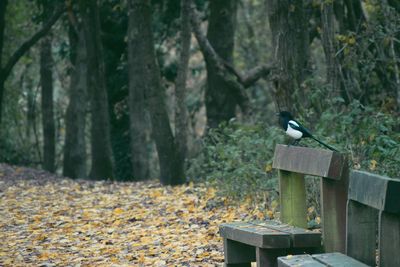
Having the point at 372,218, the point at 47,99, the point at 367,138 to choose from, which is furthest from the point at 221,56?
the point at 372,218

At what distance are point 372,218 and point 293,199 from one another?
1624 mm

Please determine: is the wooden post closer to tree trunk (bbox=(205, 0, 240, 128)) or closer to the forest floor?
the forest floor

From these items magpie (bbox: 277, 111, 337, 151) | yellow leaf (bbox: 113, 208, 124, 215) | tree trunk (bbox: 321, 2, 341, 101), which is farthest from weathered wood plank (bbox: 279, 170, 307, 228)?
tree trunk (bbox: 321, 2, 341, 101)

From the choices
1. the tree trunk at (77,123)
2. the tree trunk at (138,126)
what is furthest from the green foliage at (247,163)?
the tree trunk at (77,123)

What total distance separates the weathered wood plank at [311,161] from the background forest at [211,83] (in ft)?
6.28

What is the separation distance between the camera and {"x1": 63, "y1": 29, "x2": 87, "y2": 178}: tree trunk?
2308 centimetres

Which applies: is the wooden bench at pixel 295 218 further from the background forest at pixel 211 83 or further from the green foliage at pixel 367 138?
the background forest at pixel 211 83

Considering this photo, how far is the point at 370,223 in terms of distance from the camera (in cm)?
615

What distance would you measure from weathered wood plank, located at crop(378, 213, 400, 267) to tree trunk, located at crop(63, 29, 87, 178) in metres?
17.5

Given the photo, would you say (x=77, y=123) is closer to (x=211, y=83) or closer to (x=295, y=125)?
(x=211, y=83)

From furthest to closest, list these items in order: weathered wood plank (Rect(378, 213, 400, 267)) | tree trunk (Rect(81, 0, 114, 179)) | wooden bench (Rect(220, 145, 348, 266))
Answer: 1. tree trunk (Rect(81, 0, 114, 179))
2. wooden bench (Rect(220, 145, 348, 266))
3. weathered wood plank (Rect(378, 213, 400, 267))

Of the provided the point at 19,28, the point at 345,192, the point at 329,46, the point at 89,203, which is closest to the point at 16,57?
the point at 19,28

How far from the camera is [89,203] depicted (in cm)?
1480

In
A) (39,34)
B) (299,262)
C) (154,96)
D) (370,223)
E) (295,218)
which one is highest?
(39,34)
